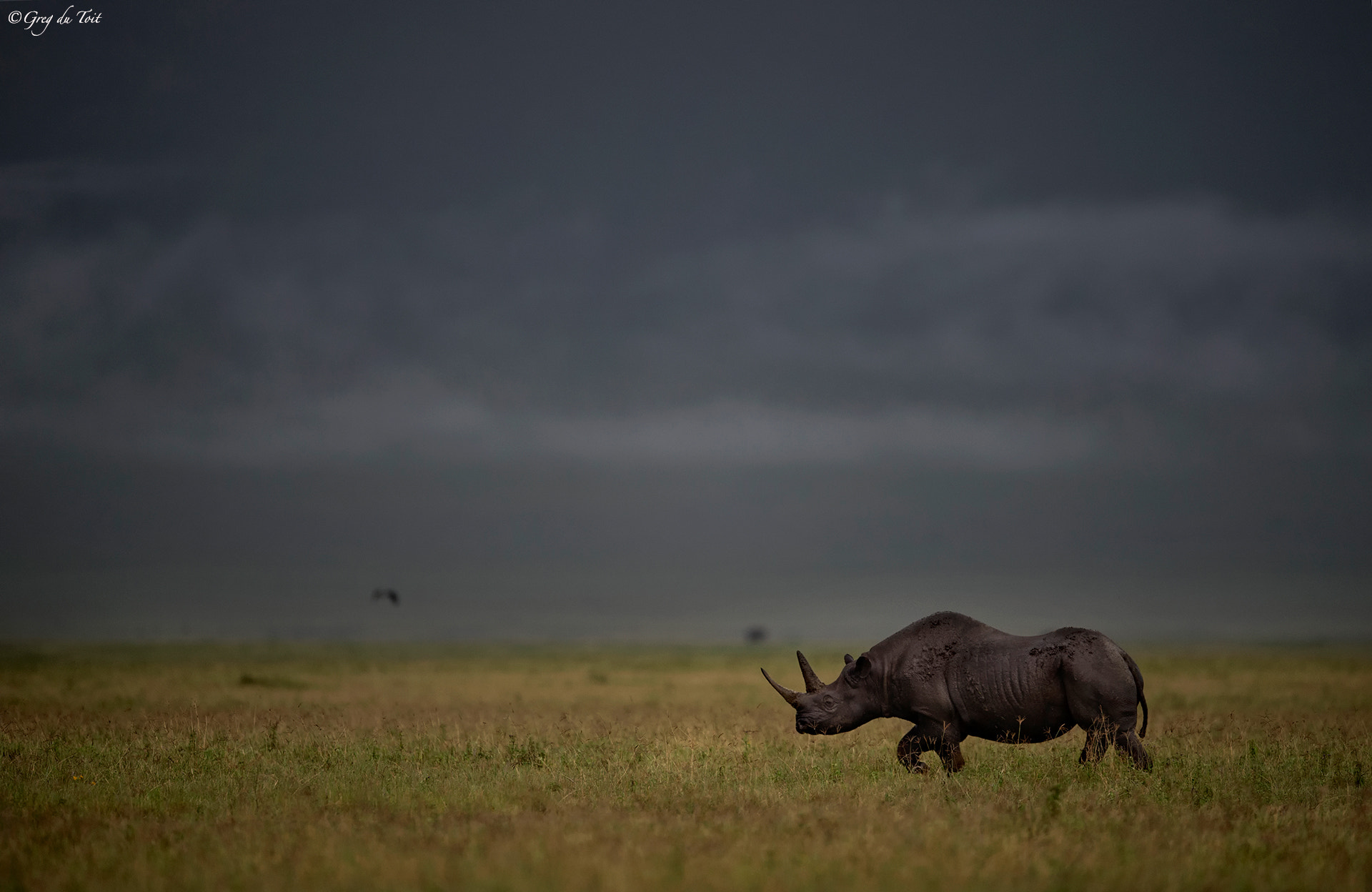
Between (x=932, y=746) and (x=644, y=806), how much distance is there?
4.85 m

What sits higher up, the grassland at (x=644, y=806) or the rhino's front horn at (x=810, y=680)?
the rhino's front horn at (x=810, y=680)

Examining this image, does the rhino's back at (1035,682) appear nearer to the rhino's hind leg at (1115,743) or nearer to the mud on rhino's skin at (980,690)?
the mud on rhino's skin at (980,690)

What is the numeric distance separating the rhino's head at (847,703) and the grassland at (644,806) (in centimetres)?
62

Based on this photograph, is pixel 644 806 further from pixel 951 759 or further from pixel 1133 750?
pixel 1133 750

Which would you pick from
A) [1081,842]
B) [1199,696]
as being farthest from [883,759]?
[1199,696]

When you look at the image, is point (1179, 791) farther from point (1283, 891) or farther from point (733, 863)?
point (733, 863)

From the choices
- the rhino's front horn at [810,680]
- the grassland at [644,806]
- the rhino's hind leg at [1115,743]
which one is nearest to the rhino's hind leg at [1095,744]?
the rhino's hind leg at [1115,743]

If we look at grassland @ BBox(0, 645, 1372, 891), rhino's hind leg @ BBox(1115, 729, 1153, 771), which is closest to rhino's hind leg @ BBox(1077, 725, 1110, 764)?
rhino's hind leg @ BBox(1115, 729, 1153, 771)

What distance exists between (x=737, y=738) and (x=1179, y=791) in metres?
7.59

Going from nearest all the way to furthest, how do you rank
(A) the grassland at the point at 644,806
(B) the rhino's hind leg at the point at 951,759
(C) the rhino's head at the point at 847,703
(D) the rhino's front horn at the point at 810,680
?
(A) the grassland at the point at 644,806, (B) the rhino's hind leg at the point at 951,759, (C) the rhino's head at the point at 847,703, (D) the rhino's front horn at the point at 810,680

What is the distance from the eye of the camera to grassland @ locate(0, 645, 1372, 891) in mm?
9336

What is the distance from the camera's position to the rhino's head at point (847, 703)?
16297 mm

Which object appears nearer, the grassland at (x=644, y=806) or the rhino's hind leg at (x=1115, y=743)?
the grassland at (x=644, y=806)

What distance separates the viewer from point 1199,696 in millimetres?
33688
